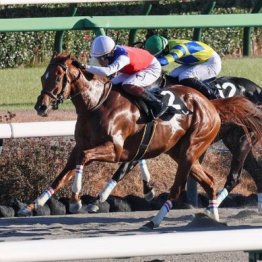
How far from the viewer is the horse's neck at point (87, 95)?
9.40m

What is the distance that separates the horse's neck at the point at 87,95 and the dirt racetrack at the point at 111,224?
95 centimetres

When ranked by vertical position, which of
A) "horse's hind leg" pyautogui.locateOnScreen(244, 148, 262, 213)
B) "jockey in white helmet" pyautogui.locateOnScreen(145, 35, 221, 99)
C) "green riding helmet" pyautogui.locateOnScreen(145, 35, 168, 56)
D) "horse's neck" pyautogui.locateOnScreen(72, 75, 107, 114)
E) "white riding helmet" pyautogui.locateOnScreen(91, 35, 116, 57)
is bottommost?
A: "horse's hind leg" pyautogui.locateOnScreen(244, 148, 262, 213)

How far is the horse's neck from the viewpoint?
9398mm

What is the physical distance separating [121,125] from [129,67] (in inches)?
21.5

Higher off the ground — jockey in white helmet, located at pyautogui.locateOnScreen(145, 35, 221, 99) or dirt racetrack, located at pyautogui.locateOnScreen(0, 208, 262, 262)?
jockey in white helmet, located at pyautogui.locateOnScreen(145, 35, 221, 99)

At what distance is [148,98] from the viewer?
9.68 m

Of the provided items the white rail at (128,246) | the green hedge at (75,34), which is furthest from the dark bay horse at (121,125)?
the green hedge at (75,34)

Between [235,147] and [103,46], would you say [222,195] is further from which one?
[103,46]

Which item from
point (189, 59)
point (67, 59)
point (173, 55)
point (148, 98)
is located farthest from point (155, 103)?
point (189, 59)

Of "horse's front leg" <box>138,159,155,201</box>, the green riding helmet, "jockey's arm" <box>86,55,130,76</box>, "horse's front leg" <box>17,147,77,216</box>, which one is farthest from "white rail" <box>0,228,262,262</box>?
the green riding helmet

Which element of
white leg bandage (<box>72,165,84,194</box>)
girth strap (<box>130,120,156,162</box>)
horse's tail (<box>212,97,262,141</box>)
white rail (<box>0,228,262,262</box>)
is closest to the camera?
white rail (<box>0,228,262,262</box>)

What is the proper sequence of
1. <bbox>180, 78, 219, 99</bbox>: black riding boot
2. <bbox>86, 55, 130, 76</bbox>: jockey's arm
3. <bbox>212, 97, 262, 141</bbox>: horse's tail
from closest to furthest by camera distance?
<bbox>86, 55, 130, 76</bbox>: jockey's arm → <bbox>212, 97, 262, 141</bbox>: horse's tail → <bbox>180, 78, 219, 99</bbox>: black riding boot

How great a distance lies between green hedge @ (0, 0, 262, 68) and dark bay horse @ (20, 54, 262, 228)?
5.92 metres

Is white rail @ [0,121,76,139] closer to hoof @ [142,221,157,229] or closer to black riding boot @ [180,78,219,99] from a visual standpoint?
black riding boot @ [180,78,219,99]
